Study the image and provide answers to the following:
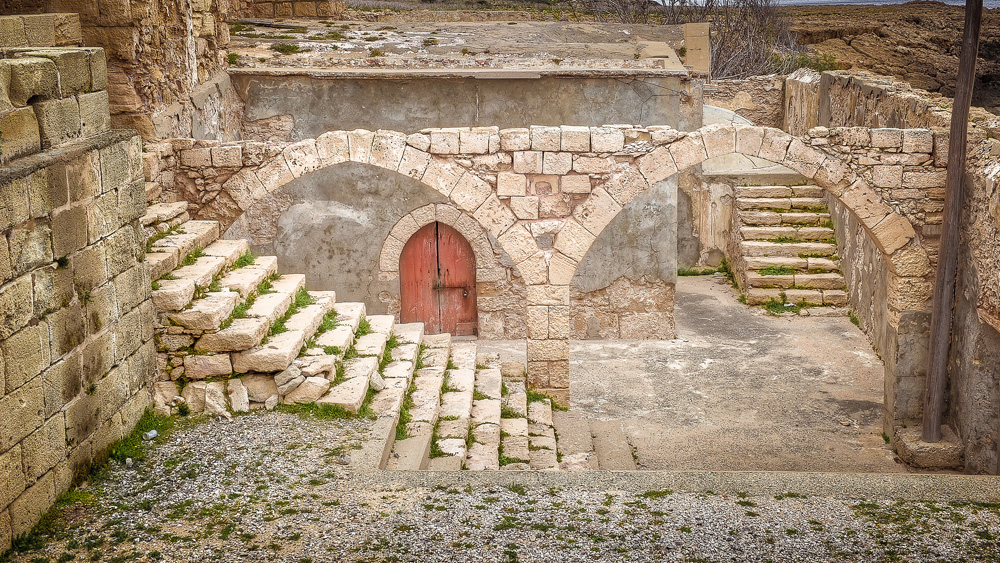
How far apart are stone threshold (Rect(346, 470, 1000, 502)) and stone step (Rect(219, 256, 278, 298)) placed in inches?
83.8

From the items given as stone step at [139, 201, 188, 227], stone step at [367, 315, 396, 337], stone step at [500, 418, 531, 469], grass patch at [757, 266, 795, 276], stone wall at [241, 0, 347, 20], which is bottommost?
stone step at [500, 418, 531, 469]

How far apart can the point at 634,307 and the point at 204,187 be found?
5484 mm

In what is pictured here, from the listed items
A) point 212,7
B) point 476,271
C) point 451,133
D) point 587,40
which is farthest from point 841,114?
point 212,7

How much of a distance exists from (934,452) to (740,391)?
2212 millimetres

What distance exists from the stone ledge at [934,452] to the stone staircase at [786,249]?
15.5ft

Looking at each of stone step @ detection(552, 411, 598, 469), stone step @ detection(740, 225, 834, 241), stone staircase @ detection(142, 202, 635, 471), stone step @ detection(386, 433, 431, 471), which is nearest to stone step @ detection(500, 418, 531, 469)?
stone staircase @ detection(142, 202, 635, 471)

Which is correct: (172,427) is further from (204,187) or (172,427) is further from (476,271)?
(476,271)

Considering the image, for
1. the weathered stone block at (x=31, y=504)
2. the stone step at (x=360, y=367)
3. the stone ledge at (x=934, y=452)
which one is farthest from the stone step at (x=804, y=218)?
the weathered stone block at (x=31, y=504)

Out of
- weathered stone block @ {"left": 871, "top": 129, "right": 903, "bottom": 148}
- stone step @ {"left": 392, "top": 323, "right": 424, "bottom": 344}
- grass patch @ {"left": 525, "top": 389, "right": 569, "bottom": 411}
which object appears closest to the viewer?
weathered stone block @ {"left": 871, "top": 129, "right": 903, "bottom": 148}

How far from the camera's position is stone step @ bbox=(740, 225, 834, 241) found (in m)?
13.5

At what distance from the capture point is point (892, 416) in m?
8.52

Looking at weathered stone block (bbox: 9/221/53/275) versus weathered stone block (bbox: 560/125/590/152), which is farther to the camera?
weathered stone block (bbox: 560/125/590/152)

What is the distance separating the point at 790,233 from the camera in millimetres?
13508

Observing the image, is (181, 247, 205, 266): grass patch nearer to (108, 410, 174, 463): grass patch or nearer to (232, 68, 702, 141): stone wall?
(108, 410, 174, 463): grass patch
